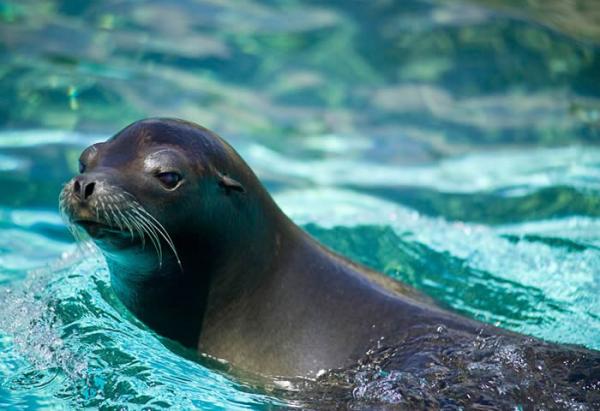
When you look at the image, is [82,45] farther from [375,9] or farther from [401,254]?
[401,254]

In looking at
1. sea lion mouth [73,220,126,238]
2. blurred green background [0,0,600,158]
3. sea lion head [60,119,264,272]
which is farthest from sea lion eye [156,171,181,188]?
blurred green background [0,0,600,158]

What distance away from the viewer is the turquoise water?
5.26 meters

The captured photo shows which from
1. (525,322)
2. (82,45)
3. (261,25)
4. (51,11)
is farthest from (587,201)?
(51,11)

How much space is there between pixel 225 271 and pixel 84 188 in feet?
3.20

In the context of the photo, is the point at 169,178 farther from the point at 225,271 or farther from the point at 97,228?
the point at 225,271

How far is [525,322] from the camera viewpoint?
621cm

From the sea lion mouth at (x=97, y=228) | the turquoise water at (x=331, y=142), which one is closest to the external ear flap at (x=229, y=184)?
the sea lion mouth at (x=97, y=228)

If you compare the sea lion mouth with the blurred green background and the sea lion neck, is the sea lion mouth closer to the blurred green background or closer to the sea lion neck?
the sea lion neck

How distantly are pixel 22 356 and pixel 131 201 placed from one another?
4.00 feet

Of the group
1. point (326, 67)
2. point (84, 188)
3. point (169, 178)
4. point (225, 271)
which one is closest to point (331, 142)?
point (326, 67)

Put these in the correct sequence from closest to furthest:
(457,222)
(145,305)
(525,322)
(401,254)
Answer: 1. (145,305)
2. (525,322)
3. (401,254)
4. (457,222)

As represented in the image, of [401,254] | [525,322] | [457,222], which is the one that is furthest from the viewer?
[457,222]

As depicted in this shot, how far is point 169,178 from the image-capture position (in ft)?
14.8

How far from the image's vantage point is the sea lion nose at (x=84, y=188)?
13.8 ft
